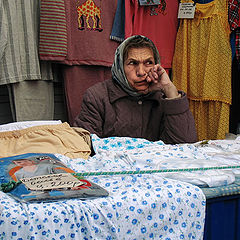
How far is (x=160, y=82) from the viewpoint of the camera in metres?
1.82

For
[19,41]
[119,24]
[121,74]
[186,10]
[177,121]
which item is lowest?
[177,121]

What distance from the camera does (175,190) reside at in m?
0.76

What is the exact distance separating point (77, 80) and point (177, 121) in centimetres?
103

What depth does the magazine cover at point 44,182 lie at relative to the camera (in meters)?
0.67

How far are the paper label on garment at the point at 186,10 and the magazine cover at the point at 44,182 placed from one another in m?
2.24

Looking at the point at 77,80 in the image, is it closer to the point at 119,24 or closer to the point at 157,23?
the point at 119,24

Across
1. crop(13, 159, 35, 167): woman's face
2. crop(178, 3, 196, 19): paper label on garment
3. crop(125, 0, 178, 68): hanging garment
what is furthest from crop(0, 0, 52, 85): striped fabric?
crop(13, 159, 35, 167): woman's face

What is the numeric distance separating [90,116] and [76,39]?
2.67ft

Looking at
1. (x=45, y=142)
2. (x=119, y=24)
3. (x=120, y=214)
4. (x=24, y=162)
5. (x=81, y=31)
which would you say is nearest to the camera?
(x=120, y=214)

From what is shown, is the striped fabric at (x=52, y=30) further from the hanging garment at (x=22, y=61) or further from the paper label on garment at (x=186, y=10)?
the paper label on garment at (x=186, y=10)

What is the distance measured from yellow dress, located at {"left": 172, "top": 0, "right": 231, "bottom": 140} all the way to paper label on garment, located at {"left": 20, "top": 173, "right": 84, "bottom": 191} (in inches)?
84.8

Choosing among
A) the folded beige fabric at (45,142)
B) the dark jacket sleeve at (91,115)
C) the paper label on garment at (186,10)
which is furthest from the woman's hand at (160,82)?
the paper label on garment at (186,10)

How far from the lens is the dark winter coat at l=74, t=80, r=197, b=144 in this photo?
176 cm

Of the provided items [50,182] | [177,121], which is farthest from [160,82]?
[50,182]
